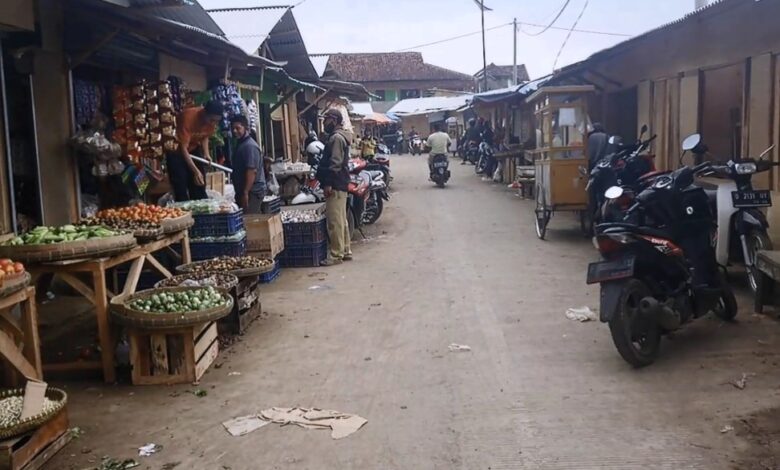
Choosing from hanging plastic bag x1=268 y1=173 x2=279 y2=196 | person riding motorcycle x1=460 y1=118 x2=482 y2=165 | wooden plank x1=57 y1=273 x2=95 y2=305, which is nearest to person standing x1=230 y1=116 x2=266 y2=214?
hanging plastic bag x1=268 y1=173 x2=279 y2=196

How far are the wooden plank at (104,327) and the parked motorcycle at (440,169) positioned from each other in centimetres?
1628

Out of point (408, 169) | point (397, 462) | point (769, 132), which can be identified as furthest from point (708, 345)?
point (408, 169)

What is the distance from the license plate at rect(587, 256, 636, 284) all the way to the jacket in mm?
4707

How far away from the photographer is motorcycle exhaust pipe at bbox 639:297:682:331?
532cm

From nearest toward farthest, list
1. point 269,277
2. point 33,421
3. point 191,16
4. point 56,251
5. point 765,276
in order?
point 33,421 < point 56,251 < point 765,276 < point 269,277 < point 191,16

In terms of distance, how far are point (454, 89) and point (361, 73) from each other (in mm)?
7261

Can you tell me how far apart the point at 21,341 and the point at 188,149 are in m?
4.69

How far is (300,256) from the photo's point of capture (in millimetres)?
9906

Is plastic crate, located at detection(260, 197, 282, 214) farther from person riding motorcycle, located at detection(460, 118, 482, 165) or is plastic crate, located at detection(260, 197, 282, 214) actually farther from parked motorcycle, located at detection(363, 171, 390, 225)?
person riding motorcycle, located at detection(460, 118, 482, 165)

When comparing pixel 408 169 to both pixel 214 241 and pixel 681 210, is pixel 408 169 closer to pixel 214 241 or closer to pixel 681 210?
pixel 214 241

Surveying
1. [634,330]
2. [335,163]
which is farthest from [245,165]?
[634,330]

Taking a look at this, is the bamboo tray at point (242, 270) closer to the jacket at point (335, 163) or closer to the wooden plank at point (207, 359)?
the wooden plank at point (207, 359)

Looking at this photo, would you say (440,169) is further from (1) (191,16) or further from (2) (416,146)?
(2) (416,146)

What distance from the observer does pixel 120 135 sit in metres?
8.19
